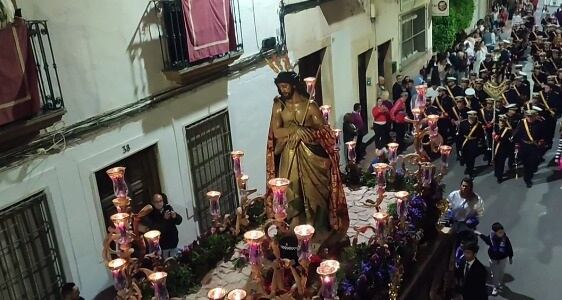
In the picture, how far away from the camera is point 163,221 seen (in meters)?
8.59

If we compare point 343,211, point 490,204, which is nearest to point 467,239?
point 343,211

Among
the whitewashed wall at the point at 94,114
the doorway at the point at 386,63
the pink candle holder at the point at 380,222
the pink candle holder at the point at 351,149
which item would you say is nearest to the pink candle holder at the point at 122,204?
the whitewashed wall at the point at 94,114

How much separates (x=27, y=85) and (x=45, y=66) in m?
0.37

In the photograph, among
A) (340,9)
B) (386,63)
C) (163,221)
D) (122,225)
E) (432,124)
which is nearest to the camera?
(122,225)

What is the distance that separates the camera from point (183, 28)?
9195 millimetres

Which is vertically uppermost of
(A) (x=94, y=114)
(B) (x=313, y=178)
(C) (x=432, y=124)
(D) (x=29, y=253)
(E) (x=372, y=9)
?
(E) (x=372, y=9)

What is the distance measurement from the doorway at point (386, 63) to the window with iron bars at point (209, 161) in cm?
844

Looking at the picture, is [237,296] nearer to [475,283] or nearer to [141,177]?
[475,283]

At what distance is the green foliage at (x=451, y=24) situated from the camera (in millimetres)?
23062

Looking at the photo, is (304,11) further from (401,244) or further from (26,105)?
(26,105)

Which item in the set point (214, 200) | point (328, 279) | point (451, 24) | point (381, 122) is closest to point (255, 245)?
point (328, 279)

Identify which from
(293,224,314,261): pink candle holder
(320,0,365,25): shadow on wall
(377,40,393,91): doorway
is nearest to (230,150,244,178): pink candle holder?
(293,224,314,261): pink candle holder

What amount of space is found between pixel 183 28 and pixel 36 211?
11.4 feet

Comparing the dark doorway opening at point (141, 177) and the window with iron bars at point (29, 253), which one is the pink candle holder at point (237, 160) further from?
the window with iron bars at point (29, 253)
